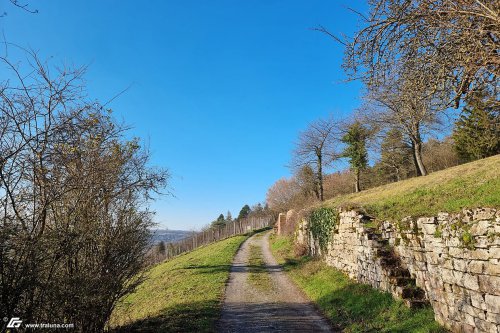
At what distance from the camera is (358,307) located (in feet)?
29.5

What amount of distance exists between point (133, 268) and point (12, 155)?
167 inches

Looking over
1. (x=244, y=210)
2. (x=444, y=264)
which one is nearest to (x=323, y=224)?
(x=444, y=264)

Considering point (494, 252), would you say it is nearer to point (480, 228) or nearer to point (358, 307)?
point (480, 228)

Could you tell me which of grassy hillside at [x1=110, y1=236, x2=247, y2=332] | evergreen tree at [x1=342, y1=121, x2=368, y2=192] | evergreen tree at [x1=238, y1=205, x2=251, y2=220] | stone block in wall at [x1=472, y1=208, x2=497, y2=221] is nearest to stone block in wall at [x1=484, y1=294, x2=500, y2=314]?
stone block in wall at [x1=472, y1=208, x2=497, y2=221]

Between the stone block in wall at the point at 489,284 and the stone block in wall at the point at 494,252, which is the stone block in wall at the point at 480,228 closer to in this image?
the stone block in wall at the point at 494,252

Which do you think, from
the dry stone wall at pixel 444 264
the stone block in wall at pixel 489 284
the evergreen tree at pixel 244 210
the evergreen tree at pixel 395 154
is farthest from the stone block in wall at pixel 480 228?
the evergreen tree at pixel 244 210

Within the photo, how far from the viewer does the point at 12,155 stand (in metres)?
3.92

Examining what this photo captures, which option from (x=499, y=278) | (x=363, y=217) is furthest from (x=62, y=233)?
(x=363, y=217)

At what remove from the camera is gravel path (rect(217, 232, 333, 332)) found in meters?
8.65

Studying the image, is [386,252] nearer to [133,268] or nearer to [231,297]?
[231,297]

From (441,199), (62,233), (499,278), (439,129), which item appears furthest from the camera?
(439,129)

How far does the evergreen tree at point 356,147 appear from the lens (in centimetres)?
2970

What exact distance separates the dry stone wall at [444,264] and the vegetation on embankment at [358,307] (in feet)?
0.97

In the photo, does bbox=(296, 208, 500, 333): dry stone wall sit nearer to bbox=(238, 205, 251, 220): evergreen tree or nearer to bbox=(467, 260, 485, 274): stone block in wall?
bbox=(467, 260, 485, 274): stone block in wall
